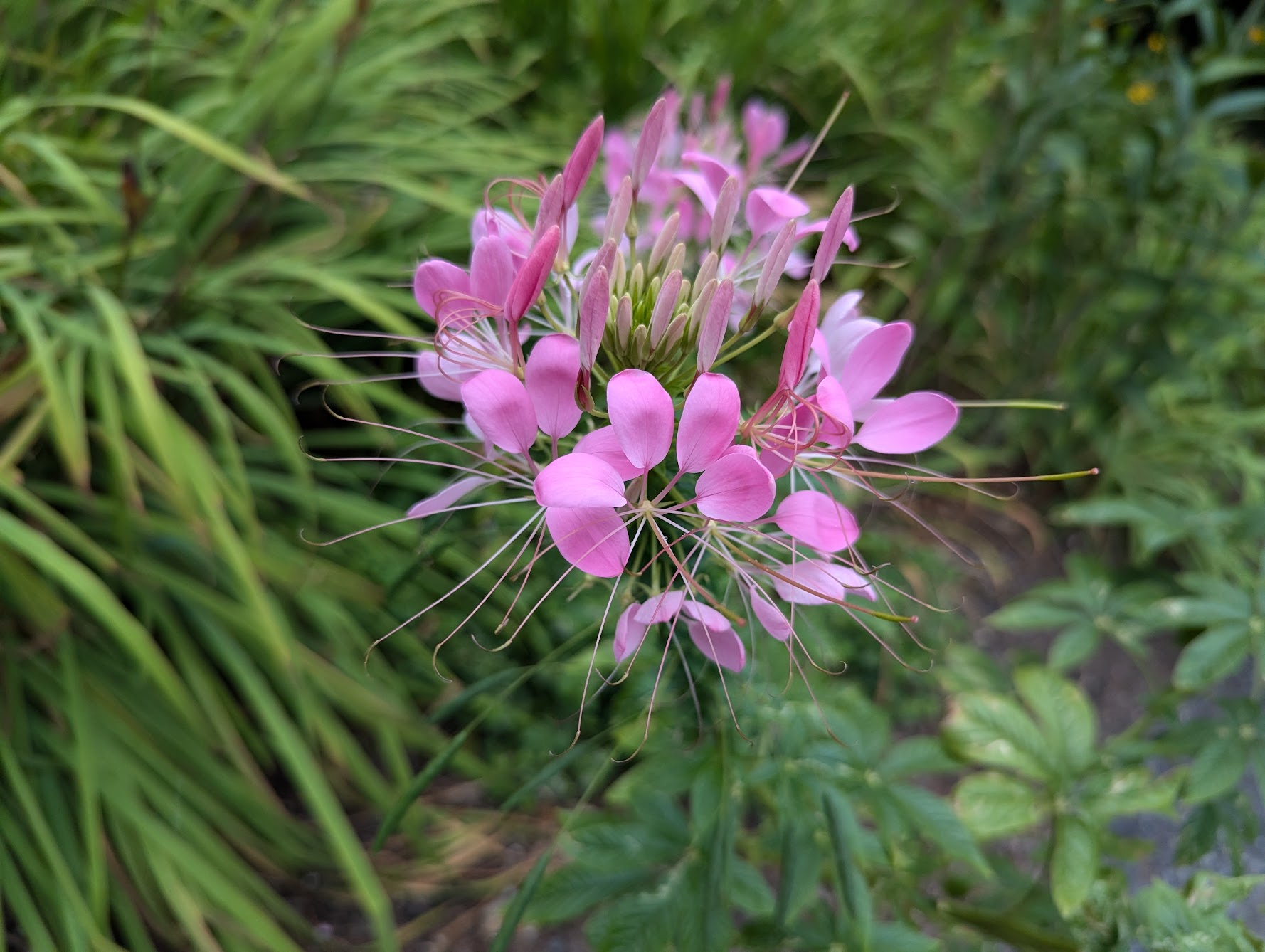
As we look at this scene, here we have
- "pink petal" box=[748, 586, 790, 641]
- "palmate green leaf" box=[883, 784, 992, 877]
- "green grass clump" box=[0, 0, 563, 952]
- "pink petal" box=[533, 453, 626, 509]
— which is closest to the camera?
"pink petal" box=[533, 453, 626, 509]

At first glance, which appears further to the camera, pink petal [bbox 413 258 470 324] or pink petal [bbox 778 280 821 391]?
pink petal [bbox 413 258 470 324]

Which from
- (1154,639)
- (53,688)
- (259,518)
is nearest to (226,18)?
(259,518)

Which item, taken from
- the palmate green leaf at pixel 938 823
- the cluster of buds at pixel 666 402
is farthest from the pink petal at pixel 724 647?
the palmate green leaf at pixel 938 823

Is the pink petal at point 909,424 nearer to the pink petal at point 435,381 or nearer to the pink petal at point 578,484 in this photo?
the pink petal at point 578,484

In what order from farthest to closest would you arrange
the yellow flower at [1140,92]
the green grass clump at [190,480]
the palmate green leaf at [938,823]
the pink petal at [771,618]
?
the yellow flower at [1140,92], the green grass clump at [190,480], the palmate green leaf at [938,823], the pink petal at [771,618]

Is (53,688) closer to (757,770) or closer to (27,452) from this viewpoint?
(27,452)

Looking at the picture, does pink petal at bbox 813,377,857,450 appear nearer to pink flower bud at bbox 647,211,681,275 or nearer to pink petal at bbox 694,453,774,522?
pink petal at bbox 694,453,774,522

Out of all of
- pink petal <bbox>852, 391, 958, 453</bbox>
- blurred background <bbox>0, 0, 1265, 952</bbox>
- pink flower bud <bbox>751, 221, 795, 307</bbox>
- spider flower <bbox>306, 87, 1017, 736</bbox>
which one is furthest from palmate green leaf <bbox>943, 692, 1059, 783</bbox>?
pink flower bud <bbox>751, 221, 795, 307</bbox>
